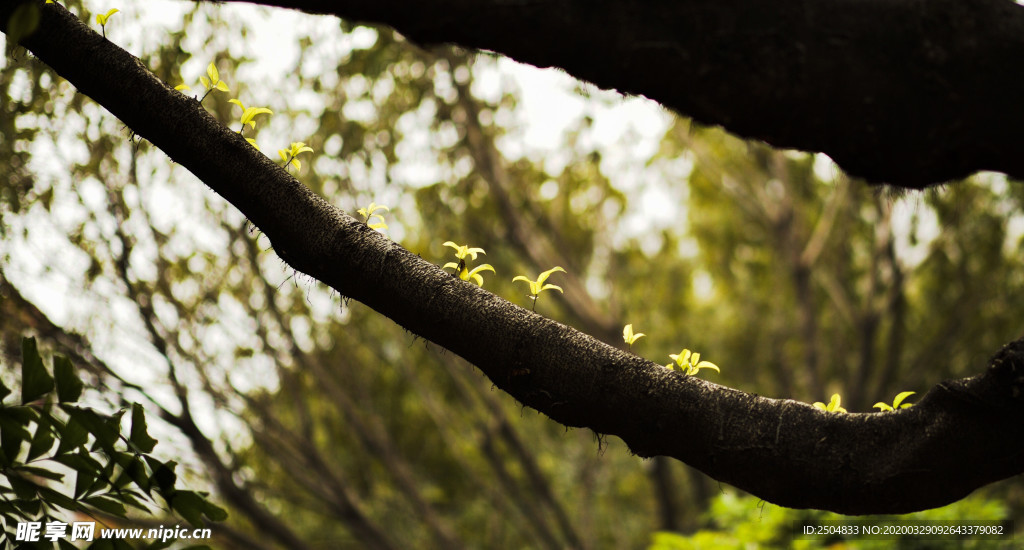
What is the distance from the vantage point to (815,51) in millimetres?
1480

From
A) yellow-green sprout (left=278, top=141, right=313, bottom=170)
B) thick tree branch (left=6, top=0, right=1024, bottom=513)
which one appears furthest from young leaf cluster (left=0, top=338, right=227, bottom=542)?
yellow-green sprout (left=278, top=141, right=313, bottom=170)

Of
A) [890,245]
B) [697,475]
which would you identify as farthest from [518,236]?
[890,245]

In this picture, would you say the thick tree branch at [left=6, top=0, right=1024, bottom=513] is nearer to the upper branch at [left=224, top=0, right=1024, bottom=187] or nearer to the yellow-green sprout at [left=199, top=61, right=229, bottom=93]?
the yellow-green sprout at [left=199, top=61, right=229, bottom=93]

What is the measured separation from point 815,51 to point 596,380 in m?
0.89

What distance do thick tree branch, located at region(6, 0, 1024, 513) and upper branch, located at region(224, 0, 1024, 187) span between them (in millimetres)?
492

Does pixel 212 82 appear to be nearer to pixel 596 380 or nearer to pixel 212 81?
pixel 212 81

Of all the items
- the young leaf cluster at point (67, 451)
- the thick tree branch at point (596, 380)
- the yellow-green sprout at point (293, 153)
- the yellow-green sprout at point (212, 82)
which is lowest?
the young leaf cluster at point (67, 451)

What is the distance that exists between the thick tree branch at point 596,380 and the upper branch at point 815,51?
492 millimetres

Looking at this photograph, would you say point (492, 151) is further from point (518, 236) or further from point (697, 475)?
point (697, 475)

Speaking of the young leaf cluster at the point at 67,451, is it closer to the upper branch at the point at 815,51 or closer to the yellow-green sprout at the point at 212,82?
the yellow-green sprout at the point at 212,82

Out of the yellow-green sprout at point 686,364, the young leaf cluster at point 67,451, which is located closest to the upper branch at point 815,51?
the yellow-green sprout at point 686,364

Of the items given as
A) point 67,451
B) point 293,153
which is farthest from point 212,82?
point 67,451

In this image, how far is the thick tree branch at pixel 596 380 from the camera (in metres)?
1.48

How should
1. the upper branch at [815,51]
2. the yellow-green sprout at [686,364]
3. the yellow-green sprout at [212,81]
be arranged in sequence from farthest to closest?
the yellow-green sprout at [212,81] → the yellow-green sprout at [686,364] → the upper branch at [815,51]
